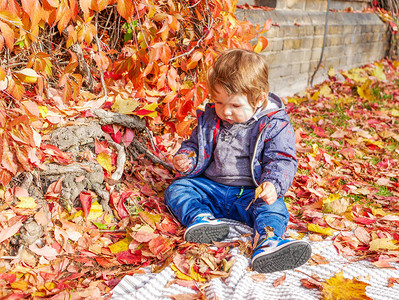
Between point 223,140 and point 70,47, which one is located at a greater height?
point 70,47

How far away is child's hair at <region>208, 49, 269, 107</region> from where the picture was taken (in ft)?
6.93

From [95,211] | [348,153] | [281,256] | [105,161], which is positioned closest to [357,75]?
[348,153]

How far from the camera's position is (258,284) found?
1.82 m

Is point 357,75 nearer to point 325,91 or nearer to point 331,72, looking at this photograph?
point 331,72

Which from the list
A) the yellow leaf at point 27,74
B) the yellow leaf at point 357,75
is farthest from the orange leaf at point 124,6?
the yellow leaf at point 357,75

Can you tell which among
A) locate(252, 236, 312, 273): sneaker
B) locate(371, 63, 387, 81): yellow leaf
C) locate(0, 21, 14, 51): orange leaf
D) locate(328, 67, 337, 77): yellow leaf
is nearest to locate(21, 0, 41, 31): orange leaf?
locate(0, 21, 14, 51): orange leaf

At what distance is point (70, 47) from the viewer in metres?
2.51

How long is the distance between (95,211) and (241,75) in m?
1.08

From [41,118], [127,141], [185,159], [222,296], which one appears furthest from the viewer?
[127,141]

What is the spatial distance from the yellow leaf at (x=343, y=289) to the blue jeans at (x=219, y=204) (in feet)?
1.27

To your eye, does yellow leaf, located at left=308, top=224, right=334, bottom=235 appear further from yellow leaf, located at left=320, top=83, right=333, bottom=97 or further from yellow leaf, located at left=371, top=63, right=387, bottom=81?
yellow leaf, located at left=371, top=63, right=387, bottom=81

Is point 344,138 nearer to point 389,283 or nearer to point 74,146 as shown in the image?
point 389,283

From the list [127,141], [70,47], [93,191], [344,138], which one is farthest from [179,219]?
[344,138]

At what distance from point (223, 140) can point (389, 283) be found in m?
1.10
